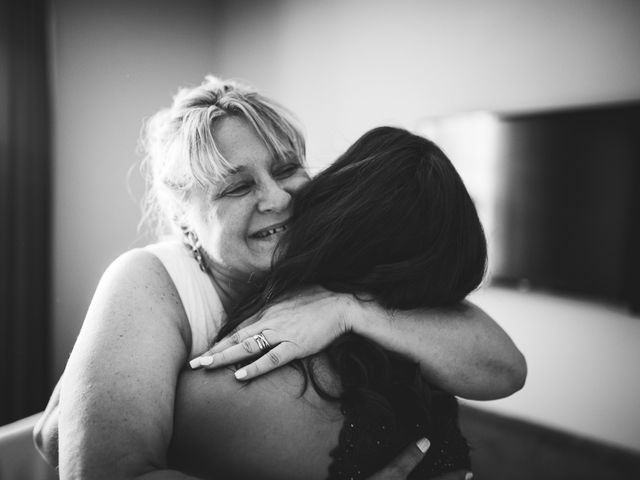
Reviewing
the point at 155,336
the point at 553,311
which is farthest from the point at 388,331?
the point at 553,311

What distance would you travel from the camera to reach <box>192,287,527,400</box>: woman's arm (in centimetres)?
75

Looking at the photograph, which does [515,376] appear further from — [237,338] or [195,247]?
[195,247]

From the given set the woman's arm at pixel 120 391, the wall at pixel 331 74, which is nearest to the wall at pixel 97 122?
the wall at pixel 331 74

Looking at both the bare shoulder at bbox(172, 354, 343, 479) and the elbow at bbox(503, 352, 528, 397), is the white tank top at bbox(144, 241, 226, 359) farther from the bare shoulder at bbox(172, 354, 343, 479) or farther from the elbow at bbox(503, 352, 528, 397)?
the elbow at bbox(503, 352, 528, 397)

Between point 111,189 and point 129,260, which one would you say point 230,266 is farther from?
point 111,189

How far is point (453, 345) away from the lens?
878mm

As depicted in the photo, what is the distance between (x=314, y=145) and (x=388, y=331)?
8.16ft

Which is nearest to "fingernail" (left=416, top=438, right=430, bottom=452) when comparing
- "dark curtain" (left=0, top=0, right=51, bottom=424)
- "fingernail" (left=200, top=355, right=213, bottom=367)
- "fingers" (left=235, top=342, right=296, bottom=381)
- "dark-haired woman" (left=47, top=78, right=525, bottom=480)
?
"dark-haired woman" (left=47, top=78, right=525, bottom=480)

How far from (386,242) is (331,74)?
2.49 m

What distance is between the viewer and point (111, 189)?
2.94 m

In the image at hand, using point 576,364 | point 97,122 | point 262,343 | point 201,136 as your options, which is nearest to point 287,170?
point 201,136

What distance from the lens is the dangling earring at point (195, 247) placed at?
3.50ft

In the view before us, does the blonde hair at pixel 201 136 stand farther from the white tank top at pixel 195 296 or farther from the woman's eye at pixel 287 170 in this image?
the white tank top at pixel 195 296

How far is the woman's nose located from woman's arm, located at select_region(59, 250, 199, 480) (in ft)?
1.14
